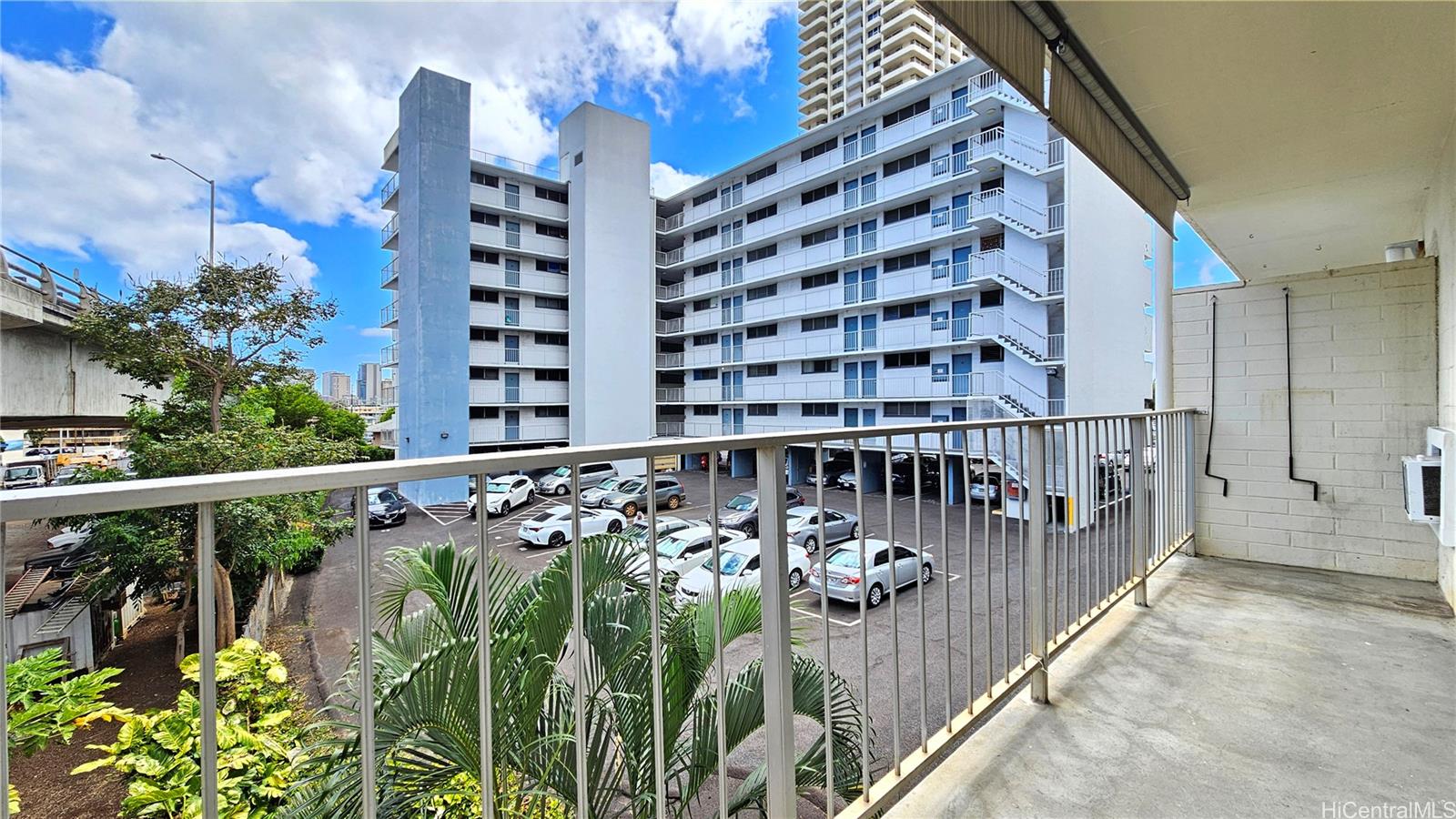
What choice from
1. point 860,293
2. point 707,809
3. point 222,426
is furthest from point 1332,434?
point 860,293

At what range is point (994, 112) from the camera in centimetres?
1355

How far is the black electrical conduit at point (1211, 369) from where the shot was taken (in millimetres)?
3873

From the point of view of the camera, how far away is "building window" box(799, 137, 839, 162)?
1738cm

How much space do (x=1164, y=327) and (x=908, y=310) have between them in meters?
12.1

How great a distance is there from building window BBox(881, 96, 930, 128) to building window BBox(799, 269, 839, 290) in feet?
13.7

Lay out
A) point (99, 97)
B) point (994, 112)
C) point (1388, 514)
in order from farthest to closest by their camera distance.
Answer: point (994, 112), point (99, 97), point (1388, 514)

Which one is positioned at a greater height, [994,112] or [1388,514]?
[994,112]

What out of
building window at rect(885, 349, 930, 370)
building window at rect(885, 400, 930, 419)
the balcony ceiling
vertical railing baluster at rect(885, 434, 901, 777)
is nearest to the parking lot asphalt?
vertical railing baluster at rect(885, 434, 901, 777)

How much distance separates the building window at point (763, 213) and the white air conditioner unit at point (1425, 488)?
57.7 ft

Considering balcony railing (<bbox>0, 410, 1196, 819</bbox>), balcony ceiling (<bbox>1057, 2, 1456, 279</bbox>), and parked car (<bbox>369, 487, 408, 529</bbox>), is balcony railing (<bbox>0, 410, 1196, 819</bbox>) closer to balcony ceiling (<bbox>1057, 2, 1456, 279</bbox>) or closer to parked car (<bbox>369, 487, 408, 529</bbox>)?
parked car (<bbox>369, 487, 408, 529</bbox>)

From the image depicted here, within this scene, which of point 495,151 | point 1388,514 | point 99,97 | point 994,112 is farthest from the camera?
point 495,151

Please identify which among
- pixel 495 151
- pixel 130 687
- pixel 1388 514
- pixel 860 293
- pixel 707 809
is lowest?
pixel 707 809

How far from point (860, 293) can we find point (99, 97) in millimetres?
17609

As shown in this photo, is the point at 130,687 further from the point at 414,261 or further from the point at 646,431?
the point at 646,431
